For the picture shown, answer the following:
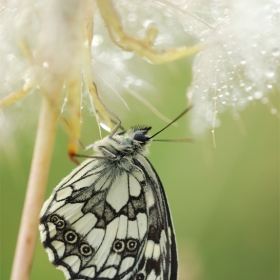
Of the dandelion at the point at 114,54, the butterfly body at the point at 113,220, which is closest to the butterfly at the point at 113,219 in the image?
the butterfly body at the point at 113,220

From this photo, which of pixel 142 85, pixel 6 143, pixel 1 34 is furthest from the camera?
pixel 142 85

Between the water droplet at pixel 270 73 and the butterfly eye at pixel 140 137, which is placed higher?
the water droplet at pixel 270 73

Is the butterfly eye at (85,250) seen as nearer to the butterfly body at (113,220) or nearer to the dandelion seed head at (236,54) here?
the butterfly body at (113,220)

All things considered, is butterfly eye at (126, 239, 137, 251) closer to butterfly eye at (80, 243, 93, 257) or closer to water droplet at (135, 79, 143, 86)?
butterfly eye at (80, 243, 93, 257)

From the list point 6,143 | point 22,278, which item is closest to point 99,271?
point 22,278

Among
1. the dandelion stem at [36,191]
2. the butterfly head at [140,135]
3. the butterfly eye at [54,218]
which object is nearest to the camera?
the dandelion stem at [36,191]

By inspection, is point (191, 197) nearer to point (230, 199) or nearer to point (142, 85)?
point (230, 199)
